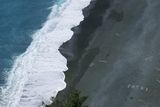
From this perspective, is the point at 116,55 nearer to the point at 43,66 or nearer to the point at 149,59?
the point at 149,59

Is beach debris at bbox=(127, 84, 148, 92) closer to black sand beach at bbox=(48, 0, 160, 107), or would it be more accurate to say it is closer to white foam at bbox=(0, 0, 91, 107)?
black sand beach at bbox=(48, 0, 160, 107)

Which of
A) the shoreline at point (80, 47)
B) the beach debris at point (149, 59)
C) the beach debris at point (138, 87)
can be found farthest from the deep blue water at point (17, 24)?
the beach debris at point (149, 59)

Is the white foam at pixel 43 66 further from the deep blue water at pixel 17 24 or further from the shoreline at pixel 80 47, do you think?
the deep blue water at pixel 17 24

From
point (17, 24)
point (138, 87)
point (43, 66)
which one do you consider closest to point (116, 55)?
point (138, 87)

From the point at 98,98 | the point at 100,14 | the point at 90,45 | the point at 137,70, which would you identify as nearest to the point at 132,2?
the point at 100,14

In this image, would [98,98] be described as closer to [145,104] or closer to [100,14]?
[145,104]

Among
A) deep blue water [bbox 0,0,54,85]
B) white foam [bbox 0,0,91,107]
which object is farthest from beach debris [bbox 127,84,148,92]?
deep blue water [bbox 0,0,54,85]
